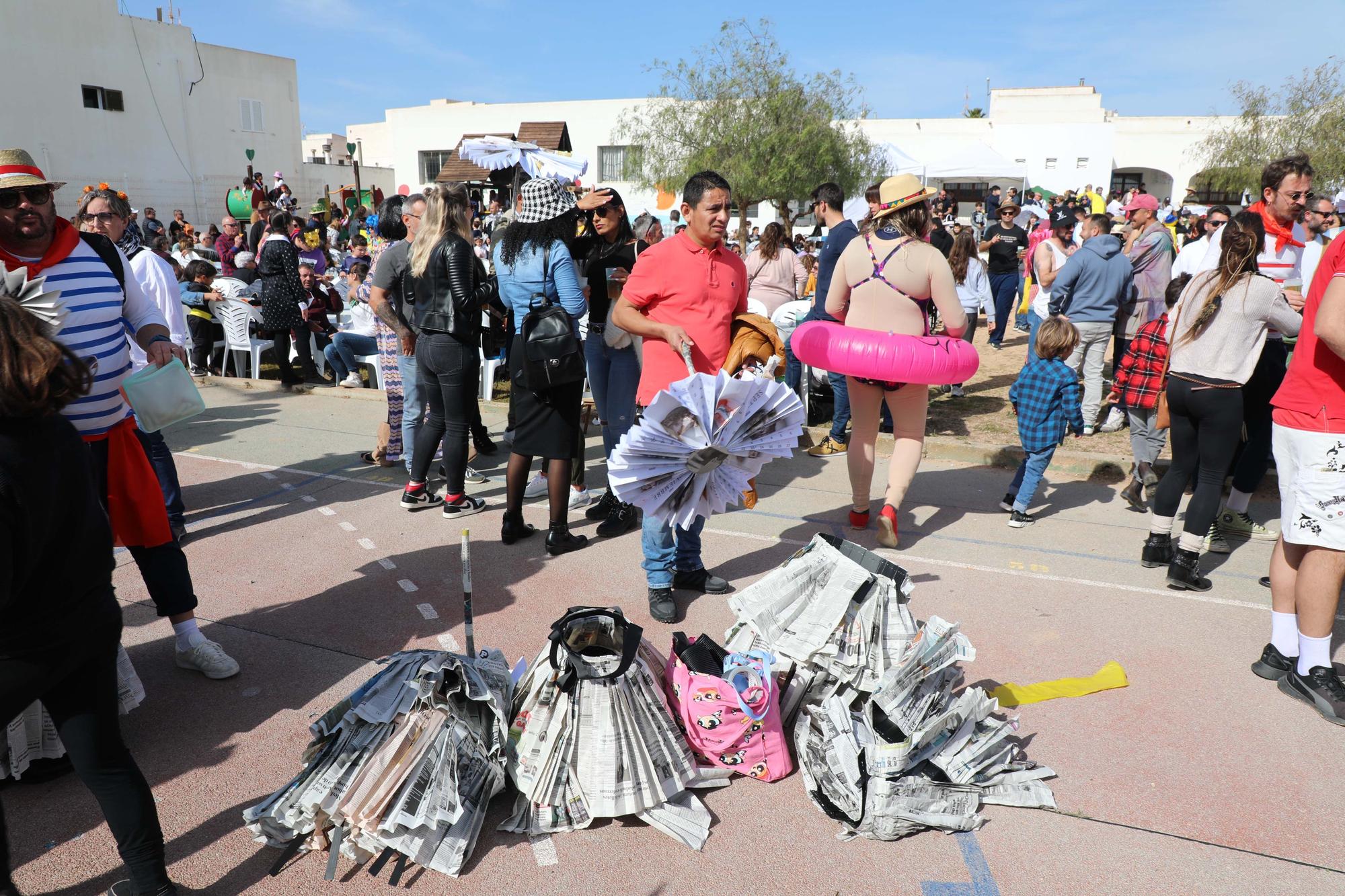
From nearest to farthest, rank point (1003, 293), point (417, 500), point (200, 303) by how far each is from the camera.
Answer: point (417, 500) → point (200, 303) → point (1003, 293)

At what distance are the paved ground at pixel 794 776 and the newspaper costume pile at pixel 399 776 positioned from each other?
10 centimetres

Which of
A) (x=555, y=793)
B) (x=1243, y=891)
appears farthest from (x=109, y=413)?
(x=1243, y=891)

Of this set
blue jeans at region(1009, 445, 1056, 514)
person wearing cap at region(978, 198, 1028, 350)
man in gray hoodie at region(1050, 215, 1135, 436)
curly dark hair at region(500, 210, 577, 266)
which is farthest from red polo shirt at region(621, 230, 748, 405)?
person wearing cap at region(978, 198, 1028, 350)

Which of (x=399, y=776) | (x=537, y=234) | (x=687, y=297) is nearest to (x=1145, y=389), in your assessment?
(x=687, y=297)

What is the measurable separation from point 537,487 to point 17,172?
3.73 metres

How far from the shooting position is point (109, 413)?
3469 mm

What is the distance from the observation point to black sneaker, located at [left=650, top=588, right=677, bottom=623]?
13.9 ft

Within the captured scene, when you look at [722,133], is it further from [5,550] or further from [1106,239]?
[5,550]

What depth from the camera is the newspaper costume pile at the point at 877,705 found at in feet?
9.20

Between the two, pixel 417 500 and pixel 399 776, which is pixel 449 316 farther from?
pixel 399 776

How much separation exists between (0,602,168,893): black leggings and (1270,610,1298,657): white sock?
14.2 ft

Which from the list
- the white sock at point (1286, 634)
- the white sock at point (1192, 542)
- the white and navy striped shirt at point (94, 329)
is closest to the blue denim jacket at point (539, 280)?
the white and navy striped shirt at point (94, 329)

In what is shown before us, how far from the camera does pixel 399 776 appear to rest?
258cm

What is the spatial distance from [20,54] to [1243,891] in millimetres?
33565
